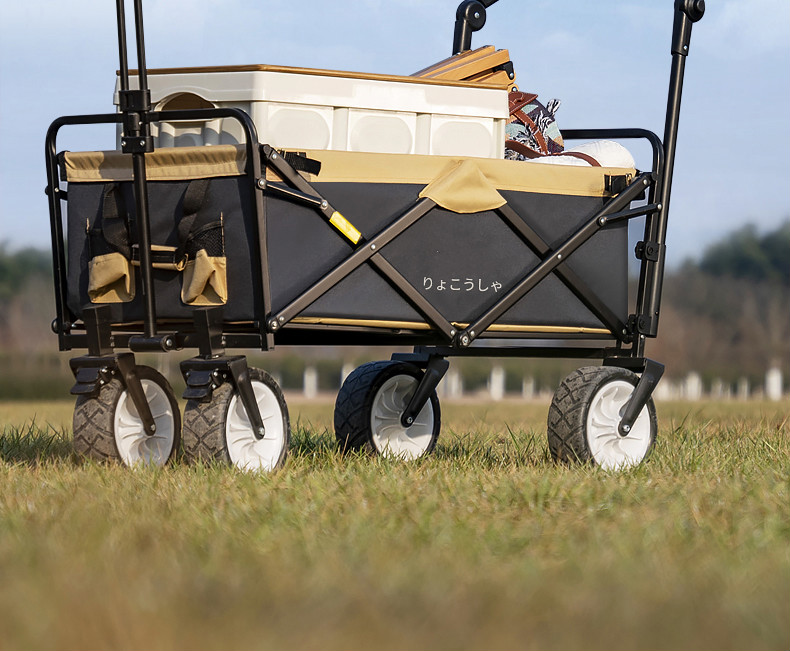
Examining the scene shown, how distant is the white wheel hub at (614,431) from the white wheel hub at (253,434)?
122 centimetres

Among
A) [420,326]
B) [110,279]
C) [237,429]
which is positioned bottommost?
[237,429]

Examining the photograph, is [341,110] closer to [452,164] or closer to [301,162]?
[301,162]

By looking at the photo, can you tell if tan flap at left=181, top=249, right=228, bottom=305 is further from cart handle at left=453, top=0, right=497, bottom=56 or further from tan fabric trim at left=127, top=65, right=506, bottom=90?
cart handle at left=453, top=0, right=497, bottom=56

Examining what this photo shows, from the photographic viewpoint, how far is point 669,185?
5.02 meters

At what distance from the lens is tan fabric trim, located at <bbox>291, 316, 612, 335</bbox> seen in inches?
167

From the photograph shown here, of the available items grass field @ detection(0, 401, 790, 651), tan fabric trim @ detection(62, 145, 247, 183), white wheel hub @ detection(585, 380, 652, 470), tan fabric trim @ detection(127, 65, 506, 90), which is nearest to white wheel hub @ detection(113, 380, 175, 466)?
grass field @ detection(0, 401, 790, 651)

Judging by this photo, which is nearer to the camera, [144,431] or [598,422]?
[144,431]

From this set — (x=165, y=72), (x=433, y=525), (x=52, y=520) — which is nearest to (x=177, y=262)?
(x=165, y=72)

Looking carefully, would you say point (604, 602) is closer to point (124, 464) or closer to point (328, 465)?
point (328, 465)

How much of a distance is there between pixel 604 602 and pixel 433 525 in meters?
0.79

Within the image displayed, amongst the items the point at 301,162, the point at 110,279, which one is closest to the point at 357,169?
the point at 301,162

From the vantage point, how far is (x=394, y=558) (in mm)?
2574

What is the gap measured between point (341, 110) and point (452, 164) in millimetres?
472

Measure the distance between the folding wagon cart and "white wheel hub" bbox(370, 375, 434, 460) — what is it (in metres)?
0.60
